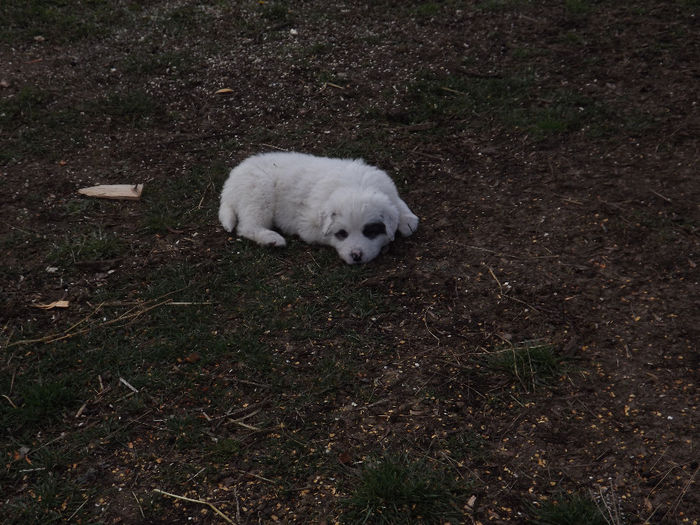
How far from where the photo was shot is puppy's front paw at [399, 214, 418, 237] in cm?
479

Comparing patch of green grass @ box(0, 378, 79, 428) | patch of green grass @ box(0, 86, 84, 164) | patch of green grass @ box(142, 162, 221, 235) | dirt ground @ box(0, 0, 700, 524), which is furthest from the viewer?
patch of green grass @ box(0, 86, 84, 164)

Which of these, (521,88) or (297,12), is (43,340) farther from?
(297,12)

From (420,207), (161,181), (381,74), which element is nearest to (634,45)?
(381,74)

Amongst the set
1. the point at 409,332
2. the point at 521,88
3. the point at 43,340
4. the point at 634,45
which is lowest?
the point at 43,340

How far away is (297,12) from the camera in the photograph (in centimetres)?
846

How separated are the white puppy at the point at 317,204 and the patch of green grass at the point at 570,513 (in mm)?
2305

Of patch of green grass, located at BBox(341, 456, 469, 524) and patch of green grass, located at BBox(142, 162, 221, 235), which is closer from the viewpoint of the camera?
patch of green grass, located at BBox(341, 456, 469, 524)

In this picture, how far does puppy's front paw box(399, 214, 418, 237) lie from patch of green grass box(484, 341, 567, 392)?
1.52 metres

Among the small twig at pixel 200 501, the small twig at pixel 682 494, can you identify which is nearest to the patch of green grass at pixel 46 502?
the small twig at pixel 200 501

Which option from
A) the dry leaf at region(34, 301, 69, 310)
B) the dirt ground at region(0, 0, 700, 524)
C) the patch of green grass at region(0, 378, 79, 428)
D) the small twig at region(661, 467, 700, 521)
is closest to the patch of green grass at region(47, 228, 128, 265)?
the dirt ground at region(0, 0, 700, 524)

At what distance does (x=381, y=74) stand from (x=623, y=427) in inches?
203

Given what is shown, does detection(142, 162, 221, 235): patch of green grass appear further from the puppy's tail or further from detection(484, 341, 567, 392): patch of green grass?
detection(484, 341, 567, 392): patch of green grass

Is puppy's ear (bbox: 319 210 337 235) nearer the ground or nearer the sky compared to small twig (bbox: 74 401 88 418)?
nearer the sky

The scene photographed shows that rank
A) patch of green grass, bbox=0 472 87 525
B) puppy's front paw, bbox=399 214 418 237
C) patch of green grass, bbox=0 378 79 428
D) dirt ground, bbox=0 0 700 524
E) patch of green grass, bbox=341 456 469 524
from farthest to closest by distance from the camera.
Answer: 1. puppy's front paw, bbox=399 214 418 237
2. patch of green grass, bbox=0 378 79 428
3. dirt ground, bbox=0 0 700 524
4. patch of green grass, bbox=0 472 87 525
5. patch of green grass, bbox=341 456 469 524
